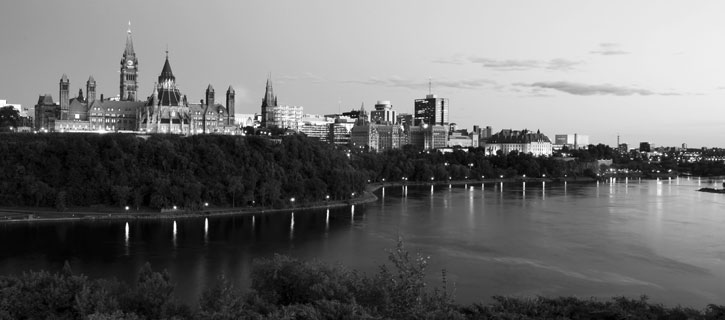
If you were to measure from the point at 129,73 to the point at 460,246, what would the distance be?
1739 inches

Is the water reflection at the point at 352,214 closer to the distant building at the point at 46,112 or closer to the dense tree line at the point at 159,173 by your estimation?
the dense tree line at the point at 159,173

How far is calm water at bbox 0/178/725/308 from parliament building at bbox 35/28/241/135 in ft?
71.5

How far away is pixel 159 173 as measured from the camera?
34062 millimetres

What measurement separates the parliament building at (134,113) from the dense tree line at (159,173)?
40.2 feet

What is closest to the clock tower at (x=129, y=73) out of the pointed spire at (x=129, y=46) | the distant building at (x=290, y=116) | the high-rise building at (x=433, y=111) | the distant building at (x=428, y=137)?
the pointed spire at (x=129, y=46)

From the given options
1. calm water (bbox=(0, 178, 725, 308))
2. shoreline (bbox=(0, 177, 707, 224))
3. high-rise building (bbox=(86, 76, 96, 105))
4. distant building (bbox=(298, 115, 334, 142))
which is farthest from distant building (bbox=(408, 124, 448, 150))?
shoreline (bbox=(0, 177, 707, 224))

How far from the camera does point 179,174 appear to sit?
34.6 metres

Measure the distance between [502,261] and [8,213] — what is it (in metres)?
23.4

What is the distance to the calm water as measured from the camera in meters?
18.4

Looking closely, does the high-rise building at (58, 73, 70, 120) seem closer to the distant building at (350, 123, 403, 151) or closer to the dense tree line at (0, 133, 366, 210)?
the dense tree line at (0, 133, 366, 210)

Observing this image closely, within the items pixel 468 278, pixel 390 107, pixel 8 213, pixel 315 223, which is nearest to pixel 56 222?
pixel 8 213

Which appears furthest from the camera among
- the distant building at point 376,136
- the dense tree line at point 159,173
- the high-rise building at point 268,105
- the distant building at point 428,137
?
the distant building at point 428,137

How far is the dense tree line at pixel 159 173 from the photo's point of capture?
105ft

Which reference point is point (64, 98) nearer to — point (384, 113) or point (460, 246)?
point (460, 246)
